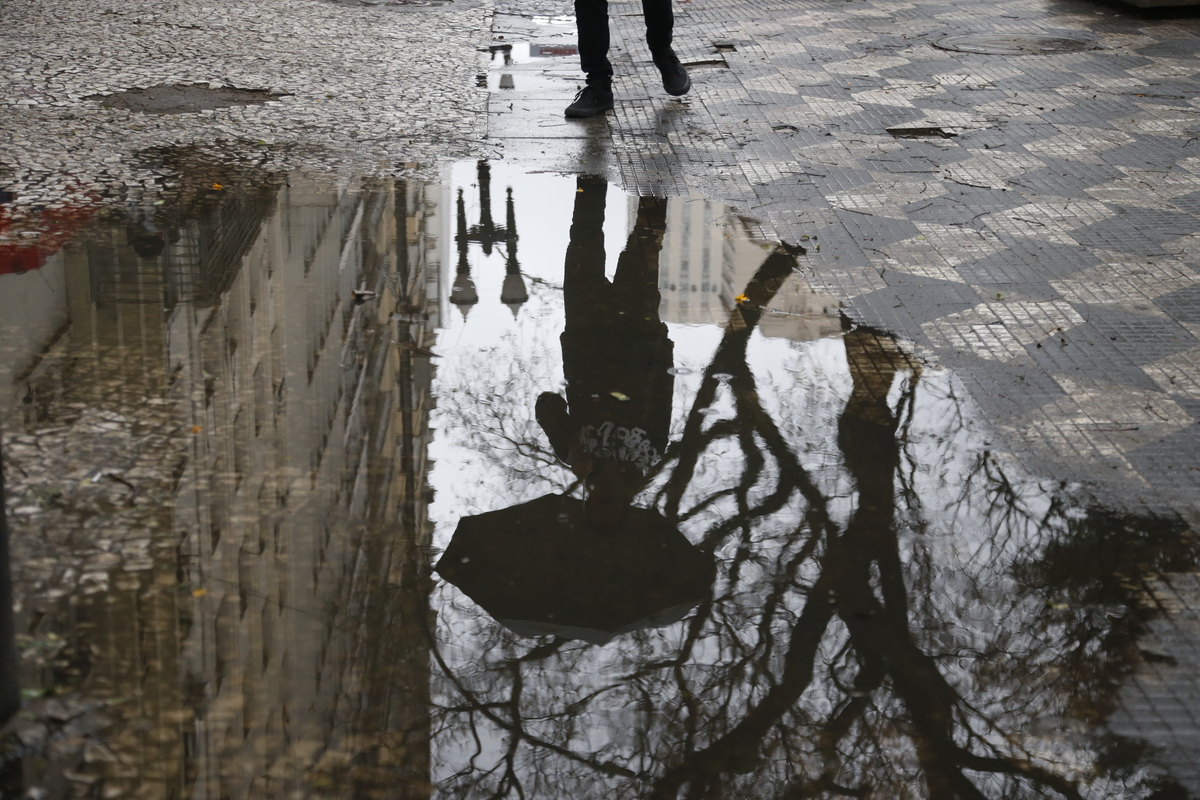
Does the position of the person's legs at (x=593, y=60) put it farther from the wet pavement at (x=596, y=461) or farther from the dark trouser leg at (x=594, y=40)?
the wet pavement at (x=596, y=461)

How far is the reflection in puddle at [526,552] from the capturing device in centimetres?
251

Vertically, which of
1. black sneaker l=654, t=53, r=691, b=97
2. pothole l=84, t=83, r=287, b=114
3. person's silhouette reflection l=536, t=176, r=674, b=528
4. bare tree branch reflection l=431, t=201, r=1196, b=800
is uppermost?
black sneaker l=654, t=53, r=691, b=97

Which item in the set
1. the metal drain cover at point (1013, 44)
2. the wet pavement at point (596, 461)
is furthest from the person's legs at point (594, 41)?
the metal drain cover at point (1013, 44)

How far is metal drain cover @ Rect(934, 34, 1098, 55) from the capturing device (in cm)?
1049

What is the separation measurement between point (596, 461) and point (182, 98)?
5893 mm

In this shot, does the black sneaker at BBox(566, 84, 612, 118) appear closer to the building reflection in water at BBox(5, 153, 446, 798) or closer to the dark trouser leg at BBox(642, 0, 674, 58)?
the dark trouser leg at BBox(642, 0, 674, 58)

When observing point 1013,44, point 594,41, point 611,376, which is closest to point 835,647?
point 611,376

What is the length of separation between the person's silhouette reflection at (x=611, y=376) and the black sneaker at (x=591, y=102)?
8.08 feet

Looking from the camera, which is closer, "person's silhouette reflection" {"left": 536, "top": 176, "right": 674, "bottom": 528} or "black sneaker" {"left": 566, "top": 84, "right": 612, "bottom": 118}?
"person's silhouette reflection" {"left": 536, "top": 176, "right": 674, "bottom": 528}

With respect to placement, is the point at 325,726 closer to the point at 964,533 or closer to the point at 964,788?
the point at 964,788

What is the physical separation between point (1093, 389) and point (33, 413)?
368 cm

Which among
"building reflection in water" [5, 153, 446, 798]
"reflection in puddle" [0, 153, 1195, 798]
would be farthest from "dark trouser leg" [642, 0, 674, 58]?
"reflection in puddle" [0, 153, 1195, 798]

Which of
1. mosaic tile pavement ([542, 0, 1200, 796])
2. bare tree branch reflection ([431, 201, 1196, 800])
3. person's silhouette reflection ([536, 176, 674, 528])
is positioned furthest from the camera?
mosaic tile pavement ([542, 0, 1200, 796])

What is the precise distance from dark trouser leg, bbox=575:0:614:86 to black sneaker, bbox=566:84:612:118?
0.05m
